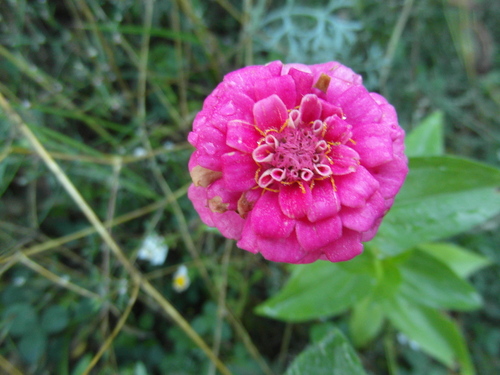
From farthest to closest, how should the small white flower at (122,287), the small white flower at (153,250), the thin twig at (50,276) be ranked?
1. the small white flower at (153,250)
2. the small white flower at (122,287)
3. the thin twig at (50,276)

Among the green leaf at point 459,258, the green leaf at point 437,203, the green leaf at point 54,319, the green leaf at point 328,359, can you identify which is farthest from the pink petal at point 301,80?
the green leaf at point 54,319

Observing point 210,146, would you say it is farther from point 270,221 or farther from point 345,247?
point 345,247

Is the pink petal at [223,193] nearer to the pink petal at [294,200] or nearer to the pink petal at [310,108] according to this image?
the pink petal at [294,200]

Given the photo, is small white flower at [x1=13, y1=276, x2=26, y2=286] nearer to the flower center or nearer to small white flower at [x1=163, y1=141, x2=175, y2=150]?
small white flower at [x1=163, y1=141, x2=175, y2=150]

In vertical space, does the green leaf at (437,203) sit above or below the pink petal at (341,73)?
below

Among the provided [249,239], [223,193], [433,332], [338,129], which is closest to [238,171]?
[223,193]

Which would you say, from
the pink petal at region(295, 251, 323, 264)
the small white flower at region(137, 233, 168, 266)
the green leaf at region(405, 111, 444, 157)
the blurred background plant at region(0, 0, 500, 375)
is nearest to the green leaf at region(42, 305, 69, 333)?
the blurred background plant at region(0, 0, 500, 375)
